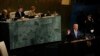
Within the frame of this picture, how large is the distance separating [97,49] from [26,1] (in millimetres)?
1332

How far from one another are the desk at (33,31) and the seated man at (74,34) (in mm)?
185

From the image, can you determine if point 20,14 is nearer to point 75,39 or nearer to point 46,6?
point 46,6

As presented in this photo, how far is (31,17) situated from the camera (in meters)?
3.79

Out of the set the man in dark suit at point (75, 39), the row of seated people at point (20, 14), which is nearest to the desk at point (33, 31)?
the row of seated people at point (20, 14)

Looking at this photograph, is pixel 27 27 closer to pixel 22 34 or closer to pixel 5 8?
pixel 22 34

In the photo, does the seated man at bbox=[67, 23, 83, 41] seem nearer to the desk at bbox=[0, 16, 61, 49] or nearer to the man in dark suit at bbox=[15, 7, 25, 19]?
the desk at bbox=[0, 16, 61, 49]

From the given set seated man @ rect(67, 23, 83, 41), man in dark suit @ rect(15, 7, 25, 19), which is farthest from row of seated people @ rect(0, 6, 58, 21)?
seated man @ rect(67, 23, 83, 41)

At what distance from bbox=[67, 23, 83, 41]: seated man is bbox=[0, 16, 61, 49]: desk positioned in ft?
0.61

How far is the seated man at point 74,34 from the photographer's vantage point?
341 centimetres

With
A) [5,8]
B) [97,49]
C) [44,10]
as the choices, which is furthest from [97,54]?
[5,8]

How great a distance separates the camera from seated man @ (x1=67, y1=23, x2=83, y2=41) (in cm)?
341

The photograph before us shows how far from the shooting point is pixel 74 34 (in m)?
3.41

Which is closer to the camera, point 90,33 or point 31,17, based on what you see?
point 90,33

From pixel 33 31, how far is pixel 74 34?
2.05ft
